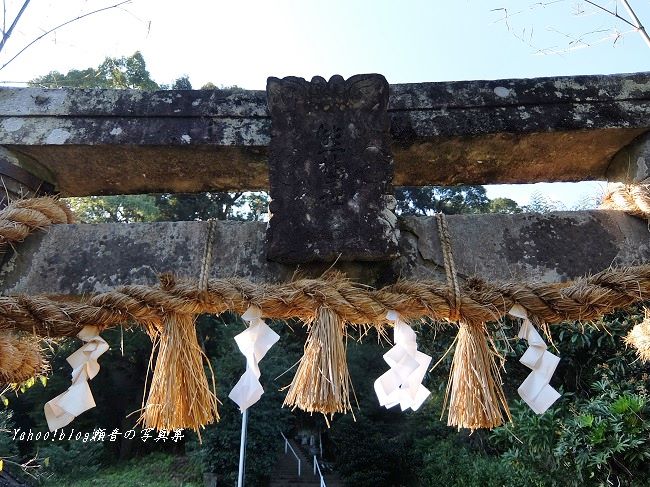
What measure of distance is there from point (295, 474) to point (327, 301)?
419 inches

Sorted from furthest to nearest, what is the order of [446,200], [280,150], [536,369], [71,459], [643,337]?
[446,200], [71,459], [643,337], [280,150], [536,369]

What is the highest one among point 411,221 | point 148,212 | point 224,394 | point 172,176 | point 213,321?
→ point 148,212

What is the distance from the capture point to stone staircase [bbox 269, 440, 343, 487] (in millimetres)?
9400

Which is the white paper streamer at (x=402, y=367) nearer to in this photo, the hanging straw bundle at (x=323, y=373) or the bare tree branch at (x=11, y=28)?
the hanging straw bundle at (x=323, y=373)

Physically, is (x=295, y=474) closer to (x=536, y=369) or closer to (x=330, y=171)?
(x=536, y=369)

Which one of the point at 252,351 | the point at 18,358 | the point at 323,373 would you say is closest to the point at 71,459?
the point at 18,358

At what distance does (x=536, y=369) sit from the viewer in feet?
3.19

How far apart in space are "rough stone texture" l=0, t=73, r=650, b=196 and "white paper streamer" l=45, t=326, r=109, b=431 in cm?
51

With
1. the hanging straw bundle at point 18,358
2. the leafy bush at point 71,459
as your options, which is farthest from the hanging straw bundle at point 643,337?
the leafy bush at point 71,459

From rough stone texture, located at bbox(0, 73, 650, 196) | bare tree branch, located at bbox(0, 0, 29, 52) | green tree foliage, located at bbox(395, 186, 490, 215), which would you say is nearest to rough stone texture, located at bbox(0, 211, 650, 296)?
rough stone texture, located at bbox(0, 73, 650, 196)

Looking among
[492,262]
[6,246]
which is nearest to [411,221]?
[492,262]

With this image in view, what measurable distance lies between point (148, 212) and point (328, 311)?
8010mm

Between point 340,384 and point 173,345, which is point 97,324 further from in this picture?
point 340,384

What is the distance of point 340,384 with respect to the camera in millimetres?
878
